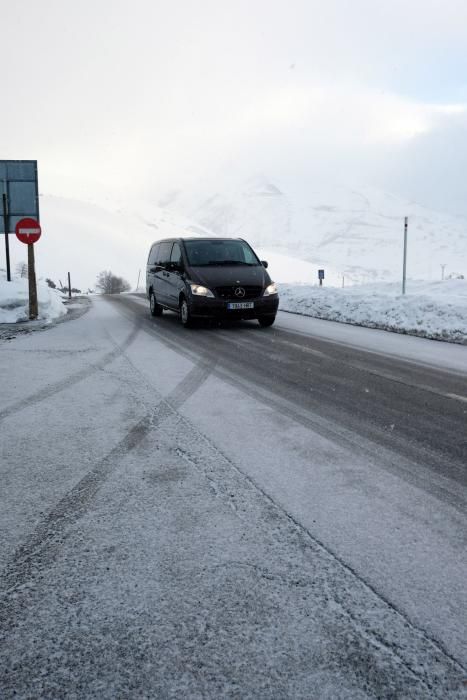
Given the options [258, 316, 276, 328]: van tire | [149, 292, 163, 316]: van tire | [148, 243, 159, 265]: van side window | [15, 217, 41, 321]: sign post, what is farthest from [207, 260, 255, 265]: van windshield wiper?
[15, 217, 41, 321]: sign post

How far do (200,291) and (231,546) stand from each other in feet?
28.5

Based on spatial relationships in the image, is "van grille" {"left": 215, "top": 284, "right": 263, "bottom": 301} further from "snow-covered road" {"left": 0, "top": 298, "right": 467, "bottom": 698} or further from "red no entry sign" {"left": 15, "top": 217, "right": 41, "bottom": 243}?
"snow-covered road" {"left": 0, "top": 298, "right": 467, "bottom": 698}

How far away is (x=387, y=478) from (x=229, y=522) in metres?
1.12

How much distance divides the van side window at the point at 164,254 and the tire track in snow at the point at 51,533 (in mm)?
8779

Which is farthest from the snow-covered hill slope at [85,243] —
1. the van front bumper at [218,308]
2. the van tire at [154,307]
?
the van front bumper at [218,308]

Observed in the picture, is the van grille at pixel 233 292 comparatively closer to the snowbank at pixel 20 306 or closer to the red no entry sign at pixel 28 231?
the snowbank at pixel 20 306

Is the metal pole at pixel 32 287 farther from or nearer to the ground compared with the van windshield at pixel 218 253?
nearer to the ground

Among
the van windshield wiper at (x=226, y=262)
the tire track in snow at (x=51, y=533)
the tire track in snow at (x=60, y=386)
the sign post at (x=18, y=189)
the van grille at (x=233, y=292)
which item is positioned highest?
the sign post at (x=18, y=189)

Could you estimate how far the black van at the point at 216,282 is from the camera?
35.9 feet

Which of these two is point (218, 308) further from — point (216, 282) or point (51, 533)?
point (51, 533)

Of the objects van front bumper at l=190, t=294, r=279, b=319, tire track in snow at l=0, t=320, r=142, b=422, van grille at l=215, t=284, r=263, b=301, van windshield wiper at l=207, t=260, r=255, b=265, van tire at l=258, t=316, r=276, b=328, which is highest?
van windshield wiper at l=207, t=260, r=255, b=265

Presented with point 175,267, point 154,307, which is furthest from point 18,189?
point 175,267

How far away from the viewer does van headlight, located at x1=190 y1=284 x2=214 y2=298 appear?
10910 millimetres

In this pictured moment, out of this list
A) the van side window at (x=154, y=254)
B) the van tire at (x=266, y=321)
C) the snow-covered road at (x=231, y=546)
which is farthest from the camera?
the van side window at (x=154, y=254)
